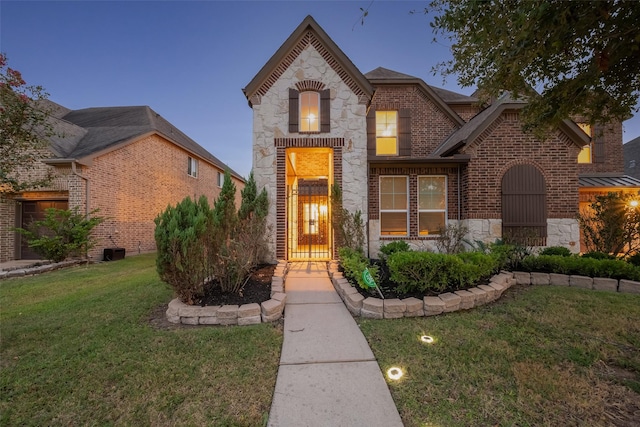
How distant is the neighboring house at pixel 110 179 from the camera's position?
10055 mm

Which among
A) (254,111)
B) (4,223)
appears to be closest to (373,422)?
(254,111)

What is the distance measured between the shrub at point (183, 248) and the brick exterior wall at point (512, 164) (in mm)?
7955

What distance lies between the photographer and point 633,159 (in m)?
18.6

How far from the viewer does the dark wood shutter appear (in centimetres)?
802

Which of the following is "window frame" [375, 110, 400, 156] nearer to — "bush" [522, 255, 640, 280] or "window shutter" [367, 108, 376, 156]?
"window shutter" [367, 108, 376, 156]

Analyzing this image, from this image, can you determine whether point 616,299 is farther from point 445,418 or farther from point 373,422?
point 373,422

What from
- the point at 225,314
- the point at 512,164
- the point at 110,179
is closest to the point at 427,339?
the point at 225,314

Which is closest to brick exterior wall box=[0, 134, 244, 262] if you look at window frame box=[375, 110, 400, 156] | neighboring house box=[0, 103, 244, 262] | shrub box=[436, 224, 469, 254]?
neighboring house box=[0, 103, 244, 262]

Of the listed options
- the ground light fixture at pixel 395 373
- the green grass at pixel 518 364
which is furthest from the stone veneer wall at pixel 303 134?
the ground light fixture at pixel 395 373

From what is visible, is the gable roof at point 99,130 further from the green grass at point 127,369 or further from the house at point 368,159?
the green grass at point 127,369

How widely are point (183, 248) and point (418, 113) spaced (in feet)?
34.3

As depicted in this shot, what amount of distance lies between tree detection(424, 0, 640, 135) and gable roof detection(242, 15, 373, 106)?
3.79 m

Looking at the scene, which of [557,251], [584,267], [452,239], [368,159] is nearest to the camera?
[584,267]

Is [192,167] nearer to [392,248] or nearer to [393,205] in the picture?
[393,205]
